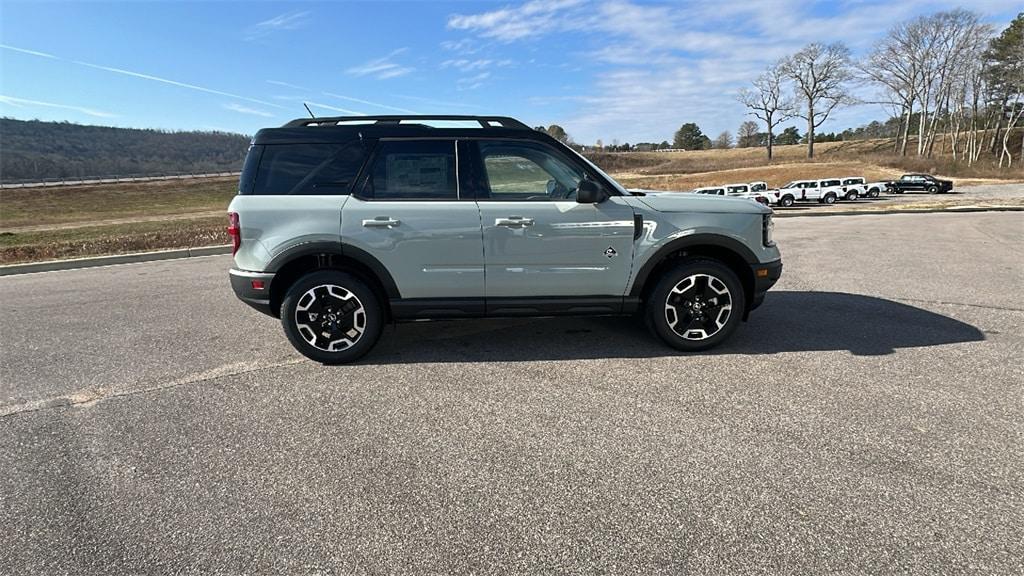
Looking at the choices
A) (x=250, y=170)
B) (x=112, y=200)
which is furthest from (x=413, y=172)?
(x=112, y=200)

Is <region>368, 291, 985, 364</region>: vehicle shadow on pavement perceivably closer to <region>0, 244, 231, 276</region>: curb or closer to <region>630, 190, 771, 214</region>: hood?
<region>630, 190, 771, 214</region>: hood

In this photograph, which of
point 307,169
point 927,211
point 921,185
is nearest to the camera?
point 307,169

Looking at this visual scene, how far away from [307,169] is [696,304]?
3373 mm

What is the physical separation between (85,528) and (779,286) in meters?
7.13

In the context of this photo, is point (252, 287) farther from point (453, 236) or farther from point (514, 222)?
point (514, 222)

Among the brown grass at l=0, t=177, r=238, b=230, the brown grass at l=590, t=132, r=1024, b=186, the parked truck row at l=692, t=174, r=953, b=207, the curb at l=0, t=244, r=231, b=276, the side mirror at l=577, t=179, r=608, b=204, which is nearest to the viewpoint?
the side mirror at l=577, t=179, r=608, b=204

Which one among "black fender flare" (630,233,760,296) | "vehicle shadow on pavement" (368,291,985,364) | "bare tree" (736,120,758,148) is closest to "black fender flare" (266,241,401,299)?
"vehicle shadow on pavement" (368,291,985,364)

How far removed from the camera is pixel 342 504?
8.00ft

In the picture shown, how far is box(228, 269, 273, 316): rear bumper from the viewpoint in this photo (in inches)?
160

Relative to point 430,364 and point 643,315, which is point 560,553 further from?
point 643,315

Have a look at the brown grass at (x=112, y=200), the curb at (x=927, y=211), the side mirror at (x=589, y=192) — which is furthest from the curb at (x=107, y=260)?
the brown grass at (x=112, y=200)

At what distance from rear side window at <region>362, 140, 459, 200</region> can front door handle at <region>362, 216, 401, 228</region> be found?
0.62 feet

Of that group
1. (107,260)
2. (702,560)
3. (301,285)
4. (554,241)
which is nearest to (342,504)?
(702,560)

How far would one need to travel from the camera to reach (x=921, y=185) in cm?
3719
